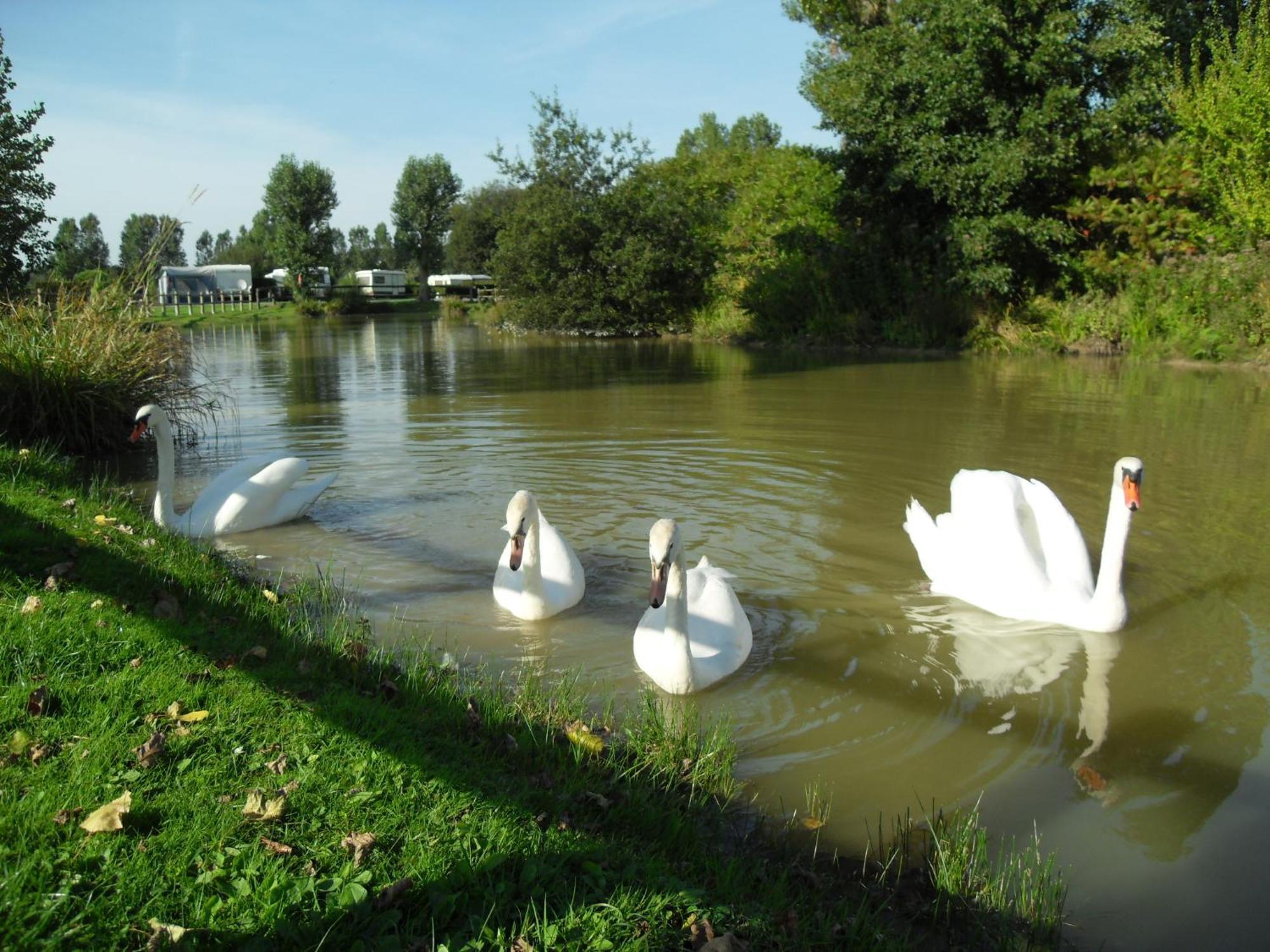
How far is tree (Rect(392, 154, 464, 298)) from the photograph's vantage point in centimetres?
9394

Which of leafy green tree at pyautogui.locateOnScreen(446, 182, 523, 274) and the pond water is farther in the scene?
leafy green tree at pyautogui.locateOnScreen(446, 182, 523, 274)

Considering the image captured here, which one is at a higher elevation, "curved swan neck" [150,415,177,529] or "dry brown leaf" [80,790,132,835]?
"curved swan neck" [150,415,177,529]

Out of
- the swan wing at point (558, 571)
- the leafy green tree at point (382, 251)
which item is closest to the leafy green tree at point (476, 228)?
the leafy green tree at point (382, 251)

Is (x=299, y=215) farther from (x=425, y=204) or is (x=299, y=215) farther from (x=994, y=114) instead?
(x=994, y=114)

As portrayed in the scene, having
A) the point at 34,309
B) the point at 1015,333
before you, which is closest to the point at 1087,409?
the point at 1015,333

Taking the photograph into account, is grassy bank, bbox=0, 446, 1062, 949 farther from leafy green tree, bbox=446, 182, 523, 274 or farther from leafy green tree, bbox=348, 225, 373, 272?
leafy green tree, bbox=348, 225, 373, 272

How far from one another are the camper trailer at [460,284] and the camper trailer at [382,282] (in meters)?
4.23

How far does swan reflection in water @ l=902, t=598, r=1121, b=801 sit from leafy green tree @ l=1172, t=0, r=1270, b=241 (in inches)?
734

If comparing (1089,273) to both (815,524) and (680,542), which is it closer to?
(815,524)

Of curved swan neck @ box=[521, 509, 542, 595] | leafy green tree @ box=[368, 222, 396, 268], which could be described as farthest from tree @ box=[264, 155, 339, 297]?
curved swan neck @ box=[521, 509, 542, 595]

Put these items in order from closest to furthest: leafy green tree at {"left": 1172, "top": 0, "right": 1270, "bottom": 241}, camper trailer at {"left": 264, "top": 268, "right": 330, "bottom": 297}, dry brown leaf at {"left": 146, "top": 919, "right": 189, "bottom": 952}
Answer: dry brown leaf at {"left": 146, "top": 919, "right": 189, "bottom": 952} → leafy green tree at {"left": 1172, "top": 0, "right": 1270, "bottom": 241} → camper trailer at {"left": 264, "top": 268, "right": 330, "bottom": 297}

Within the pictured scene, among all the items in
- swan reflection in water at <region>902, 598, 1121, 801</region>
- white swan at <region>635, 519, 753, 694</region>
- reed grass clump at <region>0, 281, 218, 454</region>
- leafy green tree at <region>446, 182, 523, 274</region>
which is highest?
leafy green tree at <region>446, 182, 523, 274</region>

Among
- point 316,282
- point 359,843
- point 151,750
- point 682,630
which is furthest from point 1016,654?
point 316,282

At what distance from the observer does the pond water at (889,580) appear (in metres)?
4.09
